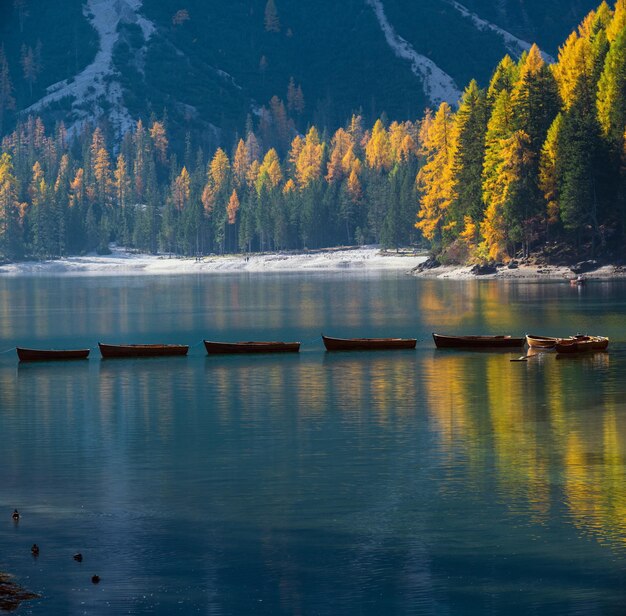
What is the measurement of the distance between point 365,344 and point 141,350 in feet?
44.0

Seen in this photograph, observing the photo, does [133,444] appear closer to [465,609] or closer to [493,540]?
[493,540]

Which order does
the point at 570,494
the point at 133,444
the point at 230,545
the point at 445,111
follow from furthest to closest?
the point at 445,111
the point at 133,444
the point at 570,494
the point at 230,545

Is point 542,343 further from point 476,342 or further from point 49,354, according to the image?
point 49,354

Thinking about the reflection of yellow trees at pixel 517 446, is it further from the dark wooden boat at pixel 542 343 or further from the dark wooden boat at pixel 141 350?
the dark wooden boat at pixel 141 350

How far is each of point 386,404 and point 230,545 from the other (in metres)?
23.5

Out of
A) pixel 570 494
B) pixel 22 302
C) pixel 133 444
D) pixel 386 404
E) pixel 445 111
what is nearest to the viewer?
pixel 570 494

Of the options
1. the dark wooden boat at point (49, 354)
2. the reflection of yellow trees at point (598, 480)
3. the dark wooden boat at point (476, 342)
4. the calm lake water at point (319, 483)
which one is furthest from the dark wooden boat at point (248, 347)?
the reflection of yellow trees at point (598, 480)

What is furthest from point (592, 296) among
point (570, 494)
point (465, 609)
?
point (465, 609)

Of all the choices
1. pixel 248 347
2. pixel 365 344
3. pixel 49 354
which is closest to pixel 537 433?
pixel 365 344

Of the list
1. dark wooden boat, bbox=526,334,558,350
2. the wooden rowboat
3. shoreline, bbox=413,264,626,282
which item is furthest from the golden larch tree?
the wooden rowboat

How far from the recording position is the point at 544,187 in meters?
141

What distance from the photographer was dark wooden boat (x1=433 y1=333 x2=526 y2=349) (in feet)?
245

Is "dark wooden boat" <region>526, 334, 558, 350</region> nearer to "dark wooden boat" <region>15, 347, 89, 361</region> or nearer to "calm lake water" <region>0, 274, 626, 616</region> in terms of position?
"calm lake water" <region>0, 274, 626, 616</region>

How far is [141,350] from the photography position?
75.2 metres
